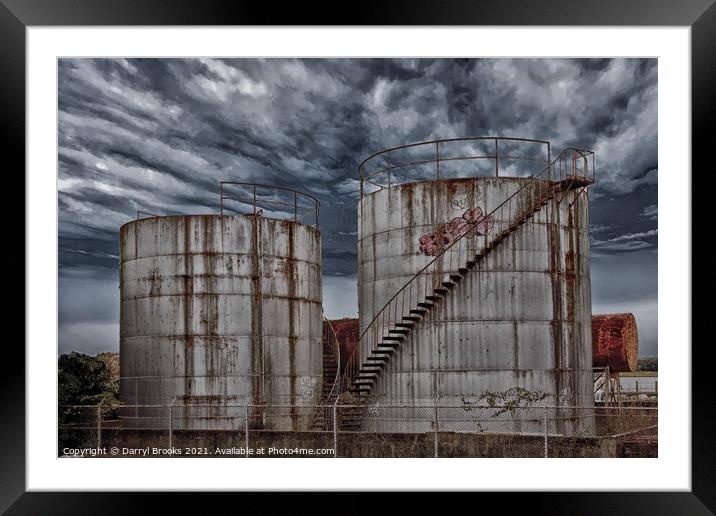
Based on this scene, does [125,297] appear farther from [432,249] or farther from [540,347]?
[540,347]

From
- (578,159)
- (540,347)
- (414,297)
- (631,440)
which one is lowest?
(631,440)

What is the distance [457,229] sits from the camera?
19.8 metres

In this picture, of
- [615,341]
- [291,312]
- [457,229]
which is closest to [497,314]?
[457,229]

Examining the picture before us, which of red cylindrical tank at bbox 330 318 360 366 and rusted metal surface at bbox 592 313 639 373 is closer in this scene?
rusted metal surface at bbox 592 313 639 373

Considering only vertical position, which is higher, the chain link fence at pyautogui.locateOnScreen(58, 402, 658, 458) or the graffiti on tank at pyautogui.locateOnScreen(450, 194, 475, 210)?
the graffiti on tank at pyautogui.locateOnScreen(450, 194, 475, 210)

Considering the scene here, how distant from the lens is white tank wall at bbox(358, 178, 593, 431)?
19.2m

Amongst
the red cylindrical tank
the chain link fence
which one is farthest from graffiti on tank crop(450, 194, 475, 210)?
the red cylindrical tank

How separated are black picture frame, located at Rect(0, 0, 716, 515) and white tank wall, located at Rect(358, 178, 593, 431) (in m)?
8.64

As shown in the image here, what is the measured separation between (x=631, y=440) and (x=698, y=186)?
30.8ft

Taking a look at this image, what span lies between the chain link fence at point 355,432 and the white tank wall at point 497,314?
0.33 metres

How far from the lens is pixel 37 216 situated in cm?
1075

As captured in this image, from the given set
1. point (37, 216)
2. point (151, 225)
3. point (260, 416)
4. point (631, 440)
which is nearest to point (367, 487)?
point (37, 216)

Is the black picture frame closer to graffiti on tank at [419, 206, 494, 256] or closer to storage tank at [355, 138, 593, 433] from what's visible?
storage tank at [355, 138, 593, 433]
